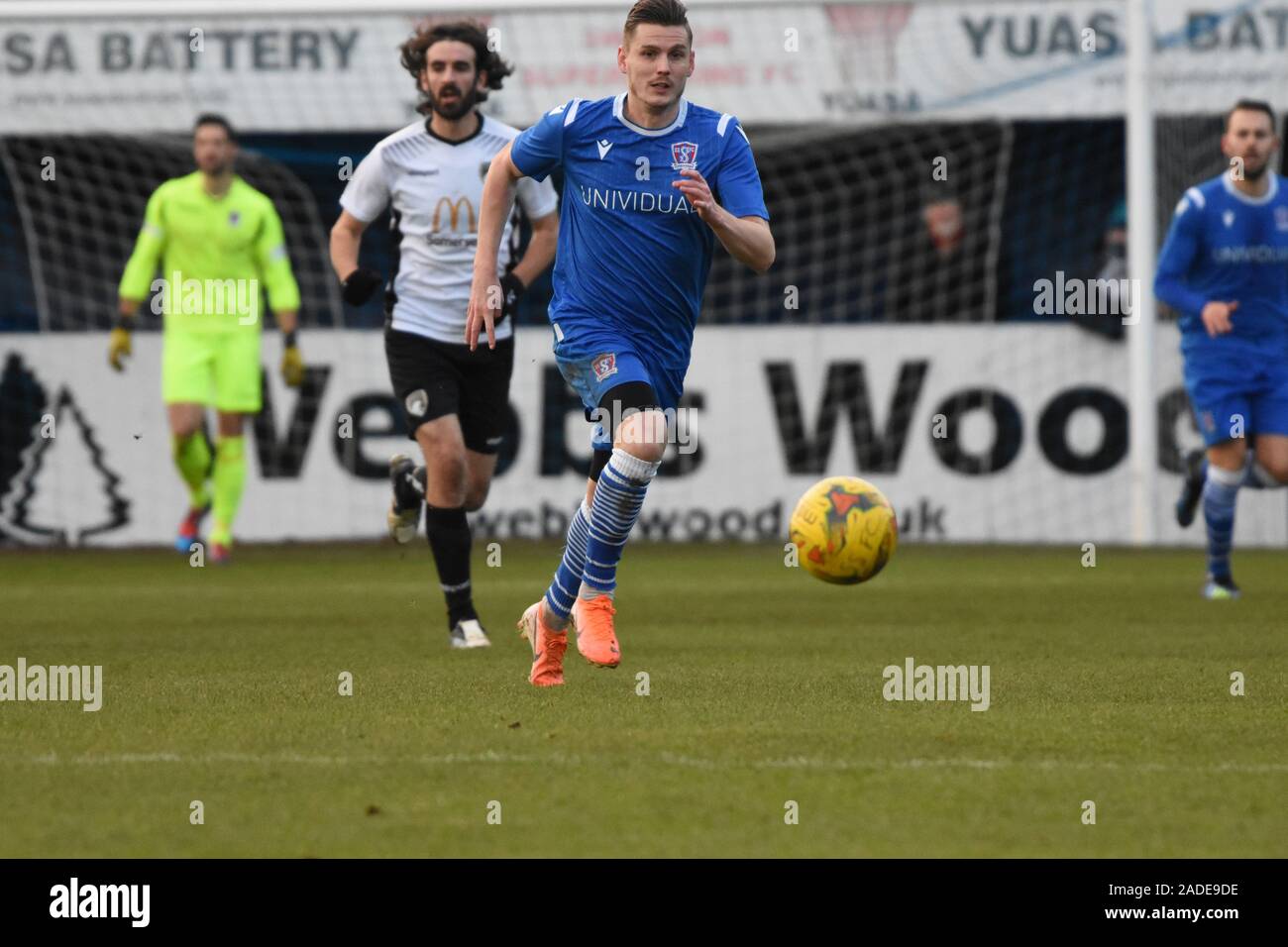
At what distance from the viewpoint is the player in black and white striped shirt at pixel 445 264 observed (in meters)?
8.75

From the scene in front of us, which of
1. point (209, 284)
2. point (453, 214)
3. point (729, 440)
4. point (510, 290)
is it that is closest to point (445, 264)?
point (453, 214)

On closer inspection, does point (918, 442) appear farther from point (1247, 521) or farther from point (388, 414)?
point (388, 414)

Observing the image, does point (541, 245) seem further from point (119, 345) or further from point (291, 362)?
point (119, 345)

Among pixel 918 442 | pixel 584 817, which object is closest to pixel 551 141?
pixel 584 817

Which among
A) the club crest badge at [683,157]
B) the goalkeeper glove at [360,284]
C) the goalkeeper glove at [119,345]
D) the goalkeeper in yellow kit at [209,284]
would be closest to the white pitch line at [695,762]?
the club crest badge at [683,157]

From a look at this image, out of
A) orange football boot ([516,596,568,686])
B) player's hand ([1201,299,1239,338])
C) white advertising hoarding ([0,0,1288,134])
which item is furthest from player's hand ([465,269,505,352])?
white advertising hoarding ([0,0,1288,134])

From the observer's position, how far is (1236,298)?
36.6 feet

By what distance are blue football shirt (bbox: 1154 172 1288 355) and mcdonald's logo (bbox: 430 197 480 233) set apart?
12.5ft

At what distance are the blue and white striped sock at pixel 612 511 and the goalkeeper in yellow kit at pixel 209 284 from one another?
24.0ft

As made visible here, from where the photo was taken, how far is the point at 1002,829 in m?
4.65

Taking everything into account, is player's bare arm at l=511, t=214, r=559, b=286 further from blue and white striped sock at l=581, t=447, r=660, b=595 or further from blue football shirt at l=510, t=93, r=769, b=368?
blue and white striped sock at l=581, t=447, r=660, b=595

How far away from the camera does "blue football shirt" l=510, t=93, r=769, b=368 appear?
6.97 m

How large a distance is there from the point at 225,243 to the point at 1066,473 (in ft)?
21.1

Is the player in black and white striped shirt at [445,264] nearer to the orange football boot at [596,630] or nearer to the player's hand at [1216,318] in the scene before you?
the orange football boot at [596,630]
